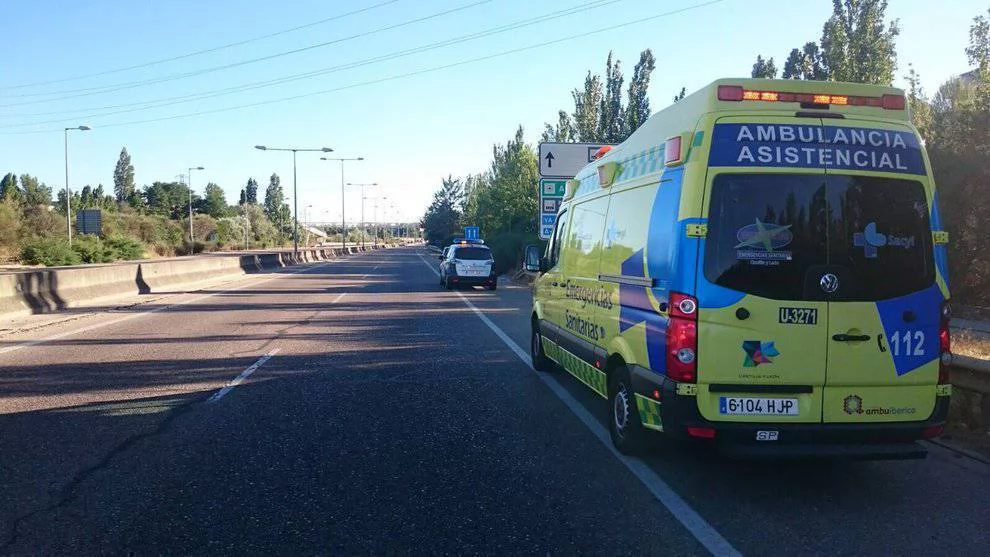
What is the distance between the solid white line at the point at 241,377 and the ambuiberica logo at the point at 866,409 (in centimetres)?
603

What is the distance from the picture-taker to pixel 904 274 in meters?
4.97

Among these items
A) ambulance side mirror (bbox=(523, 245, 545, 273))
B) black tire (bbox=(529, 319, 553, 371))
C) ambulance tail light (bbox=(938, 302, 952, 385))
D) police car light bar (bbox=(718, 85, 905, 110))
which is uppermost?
police car light bar (bbox=(718, 85, 905, 110))

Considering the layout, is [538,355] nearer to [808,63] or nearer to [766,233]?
[766,233]

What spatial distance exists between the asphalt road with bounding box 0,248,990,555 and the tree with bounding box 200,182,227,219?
120m

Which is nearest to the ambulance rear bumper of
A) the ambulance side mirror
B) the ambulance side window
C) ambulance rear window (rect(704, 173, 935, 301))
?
ambulance rear window (rect(704, 173, 935, 301))

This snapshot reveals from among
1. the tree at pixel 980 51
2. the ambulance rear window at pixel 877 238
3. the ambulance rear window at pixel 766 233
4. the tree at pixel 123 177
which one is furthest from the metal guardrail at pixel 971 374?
the tree at pixel 123 177

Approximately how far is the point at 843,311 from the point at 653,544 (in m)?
1.94

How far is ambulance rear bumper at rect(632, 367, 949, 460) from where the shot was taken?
16.1ft

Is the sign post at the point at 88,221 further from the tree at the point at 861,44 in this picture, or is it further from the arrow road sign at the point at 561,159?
the tree at the point at 861,44

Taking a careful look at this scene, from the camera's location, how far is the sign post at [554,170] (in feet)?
68.4

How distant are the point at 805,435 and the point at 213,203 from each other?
418 ft

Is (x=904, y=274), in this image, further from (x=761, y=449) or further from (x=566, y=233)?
(x=566, y=233)

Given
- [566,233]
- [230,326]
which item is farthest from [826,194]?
[230,326]

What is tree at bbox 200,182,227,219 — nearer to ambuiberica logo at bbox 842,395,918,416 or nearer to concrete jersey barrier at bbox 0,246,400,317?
concrete jersey barrier at bbox 0,246,400,317
